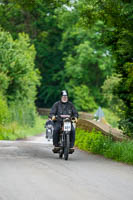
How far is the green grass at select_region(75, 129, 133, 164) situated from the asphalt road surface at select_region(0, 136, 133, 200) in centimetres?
44

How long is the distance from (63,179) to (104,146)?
6.27 metres

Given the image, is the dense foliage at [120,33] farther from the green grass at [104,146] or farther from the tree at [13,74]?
the tree at [13,74]

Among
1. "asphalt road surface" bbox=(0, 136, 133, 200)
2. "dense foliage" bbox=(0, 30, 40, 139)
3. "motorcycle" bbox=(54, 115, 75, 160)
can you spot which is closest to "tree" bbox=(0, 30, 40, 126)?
"dense foliage" bbox=(0, 30, 40, 139)

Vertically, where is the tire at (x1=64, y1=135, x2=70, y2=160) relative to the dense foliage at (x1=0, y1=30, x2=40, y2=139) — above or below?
below

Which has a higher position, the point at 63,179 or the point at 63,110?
the point at 63,110

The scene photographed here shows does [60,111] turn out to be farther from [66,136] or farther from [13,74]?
[13,74]

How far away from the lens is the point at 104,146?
1692cm

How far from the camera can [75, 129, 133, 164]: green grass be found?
14.9 m

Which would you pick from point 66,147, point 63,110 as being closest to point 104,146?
point 63,110

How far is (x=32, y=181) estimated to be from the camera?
10.3m

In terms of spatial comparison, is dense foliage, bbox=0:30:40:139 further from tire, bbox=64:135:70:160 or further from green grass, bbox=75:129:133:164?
tire, bbox=64:135:70:160

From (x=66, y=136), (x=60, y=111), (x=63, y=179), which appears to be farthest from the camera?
(x=60, y=111)

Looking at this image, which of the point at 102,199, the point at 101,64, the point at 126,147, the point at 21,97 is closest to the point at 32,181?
the point at 102,199

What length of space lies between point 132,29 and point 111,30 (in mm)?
1157
